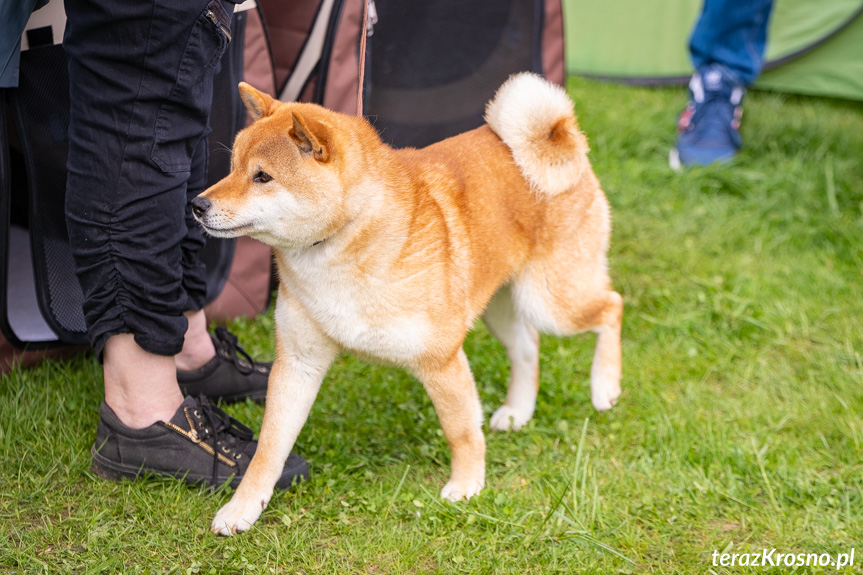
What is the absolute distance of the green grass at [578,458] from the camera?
6.64ft

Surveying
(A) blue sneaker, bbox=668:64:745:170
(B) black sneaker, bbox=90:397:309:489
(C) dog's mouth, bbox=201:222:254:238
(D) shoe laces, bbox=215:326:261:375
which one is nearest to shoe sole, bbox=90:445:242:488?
(B) black sneaker, bbox=90:397:309:489

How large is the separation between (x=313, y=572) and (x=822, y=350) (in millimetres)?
2140

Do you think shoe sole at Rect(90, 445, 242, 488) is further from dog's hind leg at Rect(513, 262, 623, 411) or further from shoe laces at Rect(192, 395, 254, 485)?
dog's hind leg at Rect(513, 262, 623, 411)

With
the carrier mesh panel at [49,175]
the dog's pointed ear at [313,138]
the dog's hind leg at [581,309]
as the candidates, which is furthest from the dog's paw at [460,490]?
the carrier mesh panel at [49,175]

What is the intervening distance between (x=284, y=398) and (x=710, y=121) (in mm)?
3412

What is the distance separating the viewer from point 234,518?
2.05m

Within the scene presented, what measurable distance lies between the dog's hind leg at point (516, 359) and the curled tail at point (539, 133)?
0.43 metres

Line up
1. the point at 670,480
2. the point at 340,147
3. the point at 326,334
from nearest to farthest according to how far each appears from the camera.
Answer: the point at 340,147, the point at 326,334, the point at 670,480

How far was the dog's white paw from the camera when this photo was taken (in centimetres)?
264

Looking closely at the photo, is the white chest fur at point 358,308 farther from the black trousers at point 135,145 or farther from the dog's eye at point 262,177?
the black trousers at point 135,145

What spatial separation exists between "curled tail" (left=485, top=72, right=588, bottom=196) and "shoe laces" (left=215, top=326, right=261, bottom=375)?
108 centimetres

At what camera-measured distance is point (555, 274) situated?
2.47 m

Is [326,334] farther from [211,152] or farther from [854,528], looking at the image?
[854,528]

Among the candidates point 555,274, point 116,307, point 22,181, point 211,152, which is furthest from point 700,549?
point 22,181
